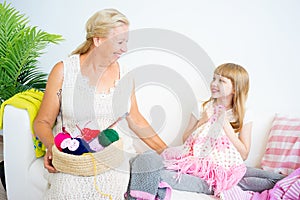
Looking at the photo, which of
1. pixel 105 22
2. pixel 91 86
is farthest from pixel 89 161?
pixel 105 22

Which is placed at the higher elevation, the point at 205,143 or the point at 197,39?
the point at 197,39

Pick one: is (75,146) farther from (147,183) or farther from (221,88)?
(221,88)

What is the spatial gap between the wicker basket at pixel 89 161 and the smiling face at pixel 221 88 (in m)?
0.57

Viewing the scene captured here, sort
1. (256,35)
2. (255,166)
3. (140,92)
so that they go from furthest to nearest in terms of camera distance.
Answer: (140,92)
(256,35)
(255,166)

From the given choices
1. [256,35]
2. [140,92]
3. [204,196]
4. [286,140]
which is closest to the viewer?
[204,196]

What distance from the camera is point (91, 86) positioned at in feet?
4.98

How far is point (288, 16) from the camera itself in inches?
68.4

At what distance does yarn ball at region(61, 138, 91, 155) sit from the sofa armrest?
1.32ft

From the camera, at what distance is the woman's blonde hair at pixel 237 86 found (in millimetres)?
1646

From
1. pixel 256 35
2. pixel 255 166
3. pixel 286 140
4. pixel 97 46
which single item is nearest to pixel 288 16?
pixel 256 35

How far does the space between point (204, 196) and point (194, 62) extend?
0.59m

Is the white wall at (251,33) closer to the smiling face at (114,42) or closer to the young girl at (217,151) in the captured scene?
the young girl at (217,151)

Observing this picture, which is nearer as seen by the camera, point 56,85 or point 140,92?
point 56,85

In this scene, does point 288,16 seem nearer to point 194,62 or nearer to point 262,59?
point 262,59
